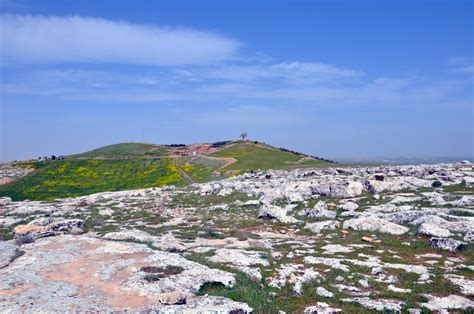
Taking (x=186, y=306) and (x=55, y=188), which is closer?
(x=186, y=306)

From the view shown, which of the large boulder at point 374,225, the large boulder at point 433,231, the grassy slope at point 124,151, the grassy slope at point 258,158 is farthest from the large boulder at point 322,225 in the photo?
the grassy slope at point 124,151

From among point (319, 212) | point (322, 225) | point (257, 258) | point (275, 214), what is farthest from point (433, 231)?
point (275, 214)

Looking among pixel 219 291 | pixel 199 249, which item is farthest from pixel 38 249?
pixel 219 291

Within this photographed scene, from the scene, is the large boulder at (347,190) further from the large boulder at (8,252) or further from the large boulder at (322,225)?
the large boulder at (8,252)

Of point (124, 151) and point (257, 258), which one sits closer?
point (257, 258)

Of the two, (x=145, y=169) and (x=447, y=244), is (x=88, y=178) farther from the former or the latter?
(x=447, y=244)

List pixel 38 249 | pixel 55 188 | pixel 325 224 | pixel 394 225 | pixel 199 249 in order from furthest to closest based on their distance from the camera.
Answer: pixel 55 188, pixel 325 224, pixel 394 225, pixel 199 249, pixel 38 249

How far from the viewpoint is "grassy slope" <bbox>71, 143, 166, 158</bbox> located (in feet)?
498

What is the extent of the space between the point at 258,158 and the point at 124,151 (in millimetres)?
73625

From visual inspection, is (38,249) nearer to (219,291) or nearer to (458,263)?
(219,291)

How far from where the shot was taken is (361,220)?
3200 cm

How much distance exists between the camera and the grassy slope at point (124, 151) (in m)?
152

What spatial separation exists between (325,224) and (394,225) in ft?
18.9

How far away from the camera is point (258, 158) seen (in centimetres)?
11600
